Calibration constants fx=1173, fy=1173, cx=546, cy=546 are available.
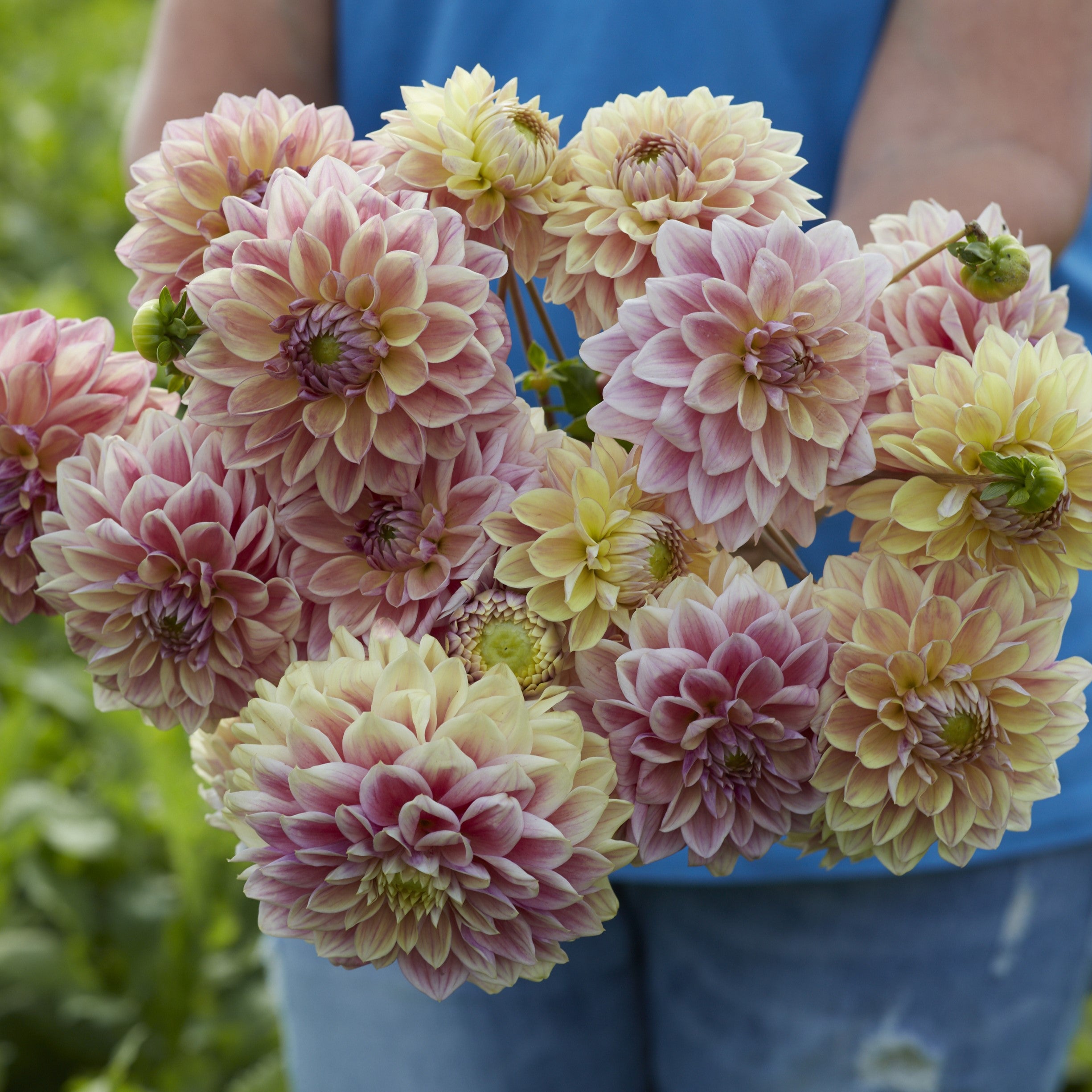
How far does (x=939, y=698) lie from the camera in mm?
421

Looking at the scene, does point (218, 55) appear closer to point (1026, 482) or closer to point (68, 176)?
point (1026, 482)

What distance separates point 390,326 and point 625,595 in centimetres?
13

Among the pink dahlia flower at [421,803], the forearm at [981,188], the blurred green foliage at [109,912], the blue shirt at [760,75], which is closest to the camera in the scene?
the pink dahlia flower at [421,803]

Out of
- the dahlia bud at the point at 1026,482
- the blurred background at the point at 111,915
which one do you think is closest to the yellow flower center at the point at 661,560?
the dahlia bud at the point at 1026,482

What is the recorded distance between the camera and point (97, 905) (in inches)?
61.6

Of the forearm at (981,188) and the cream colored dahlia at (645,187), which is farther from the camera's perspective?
the forearm at (981,188)

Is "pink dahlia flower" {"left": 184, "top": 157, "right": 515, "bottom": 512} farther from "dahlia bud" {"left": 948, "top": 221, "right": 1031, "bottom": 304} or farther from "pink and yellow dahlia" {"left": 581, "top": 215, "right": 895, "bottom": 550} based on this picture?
"dahlia bud" {"left": 948, "top": 221, "right": 1031, "bottom": 304}

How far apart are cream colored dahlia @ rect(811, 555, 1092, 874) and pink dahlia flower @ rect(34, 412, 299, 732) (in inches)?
8.1

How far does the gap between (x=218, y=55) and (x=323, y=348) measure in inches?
20.8

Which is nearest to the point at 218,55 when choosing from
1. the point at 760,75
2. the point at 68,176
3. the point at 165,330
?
the point at 760,75

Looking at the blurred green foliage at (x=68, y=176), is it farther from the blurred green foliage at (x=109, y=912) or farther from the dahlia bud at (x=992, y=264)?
the dahlia bud at (x=992, y=264)

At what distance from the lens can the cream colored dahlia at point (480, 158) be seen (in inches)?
17.4

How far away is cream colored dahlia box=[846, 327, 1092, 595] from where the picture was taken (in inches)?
16.1

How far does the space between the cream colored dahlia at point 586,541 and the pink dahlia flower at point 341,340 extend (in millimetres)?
35
